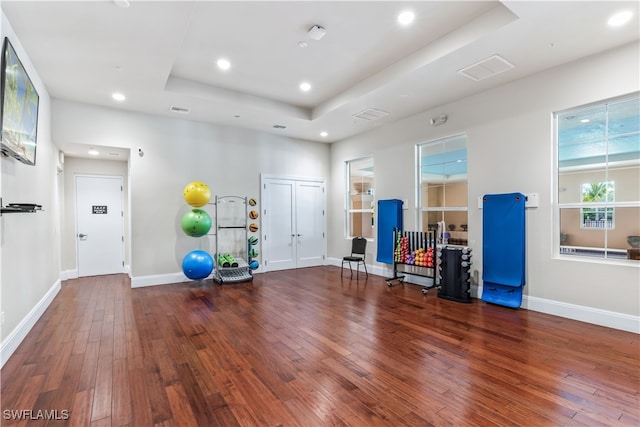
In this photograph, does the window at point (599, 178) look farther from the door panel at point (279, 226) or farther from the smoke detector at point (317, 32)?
the door panel at point (279, 226)

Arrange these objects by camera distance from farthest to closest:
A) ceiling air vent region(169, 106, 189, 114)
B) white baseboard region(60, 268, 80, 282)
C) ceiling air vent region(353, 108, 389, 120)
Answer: white baseboard region(60, 268, 80, 282) → ceiling air vent region(353, 108, 389, 120) → ceiling air vent region(169, 106, 189, 114)

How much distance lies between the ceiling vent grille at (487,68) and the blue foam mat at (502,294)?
9.86 feet

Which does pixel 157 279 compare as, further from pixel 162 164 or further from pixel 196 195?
pixel 162 164

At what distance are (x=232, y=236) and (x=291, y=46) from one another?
4237 mm

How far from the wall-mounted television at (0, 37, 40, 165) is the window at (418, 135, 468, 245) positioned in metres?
5.80

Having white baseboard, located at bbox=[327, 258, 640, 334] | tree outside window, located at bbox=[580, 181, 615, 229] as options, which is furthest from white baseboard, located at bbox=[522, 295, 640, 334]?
tree outside window, located at bbox=[580, 181, 615, 229]

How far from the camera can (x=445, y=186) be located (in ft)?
18.7

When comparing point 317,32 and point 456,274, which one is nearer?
point 317,32

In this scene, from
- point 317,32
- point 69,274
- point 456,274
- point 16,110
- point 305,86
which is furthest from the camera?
point 69,274

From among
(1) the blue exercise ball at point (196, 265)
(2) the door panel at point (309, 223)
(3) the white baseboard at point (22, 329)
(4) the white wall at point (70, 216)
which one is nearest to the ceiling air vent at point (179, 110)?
(1) the blue exercise ball at point (196, 265)

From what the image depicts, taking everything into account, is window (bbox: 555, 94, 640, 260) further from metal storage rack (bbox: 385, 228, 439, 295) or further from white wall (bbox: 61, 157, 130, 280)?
white wall (bbox: 61, 157, 130, 280)

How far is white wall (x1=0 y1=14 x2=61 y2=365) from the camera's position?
2.99 m

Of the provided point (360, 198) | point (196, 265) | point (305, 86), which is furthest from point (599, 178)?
point (196, 265)

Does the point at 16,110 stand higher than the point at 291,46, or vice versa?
the point at 291,46
